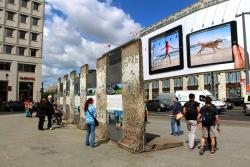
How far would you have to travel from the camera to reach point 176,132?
13859 mm

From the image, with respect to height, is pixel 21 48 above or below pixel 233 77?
above

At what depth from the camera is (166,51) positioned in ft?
250

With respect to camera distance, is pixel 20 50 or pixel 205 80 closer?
pixel 20 50

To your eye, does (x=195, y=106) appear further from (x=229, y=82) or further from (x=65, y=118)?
(x=229, y=82)

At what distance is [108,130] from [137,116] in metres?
3.00

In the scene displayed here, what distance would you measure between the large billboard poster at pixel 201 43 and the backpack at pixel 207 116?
5369 centimetres

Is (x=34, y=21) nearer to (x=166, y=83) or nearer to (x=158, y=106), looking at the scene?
(x=158, y=106)

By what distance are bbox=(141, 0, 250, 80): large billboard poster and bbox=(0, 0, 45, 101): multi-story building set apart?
31.5 meters

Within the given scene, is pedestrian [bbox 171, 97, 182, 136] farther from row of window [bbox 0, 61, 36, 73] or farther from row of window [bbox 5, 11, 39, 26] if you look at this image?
row of window [bbox 5, 11, 39, 26]

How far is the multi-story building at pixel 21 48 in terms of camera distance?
53.3 metres

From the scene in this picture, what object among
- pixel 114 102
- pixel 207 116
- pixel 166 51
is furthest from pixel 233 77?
pixel 207 116

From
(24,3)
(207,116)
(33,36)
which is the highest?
(24,3)

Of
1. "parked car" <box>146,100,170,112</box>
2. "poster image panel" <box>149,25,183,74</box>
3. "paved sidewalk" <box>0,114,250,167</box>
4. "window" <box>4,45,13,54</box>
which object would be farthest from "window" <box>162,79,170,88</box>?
"paved sidewalk" <box>0,114,250,167</box>

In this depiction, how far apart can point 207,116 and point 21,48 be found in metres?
51.7
